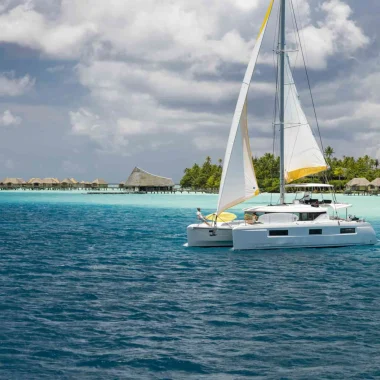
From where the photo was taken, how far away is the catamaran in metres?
26.3

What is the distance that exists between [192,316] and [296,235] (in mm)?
13134

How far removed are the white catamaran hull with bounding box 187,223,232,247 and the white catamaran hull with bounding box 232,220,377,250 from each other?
127cm

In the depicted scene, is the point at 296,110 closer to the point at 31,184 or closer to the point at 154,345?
the point at 154,345

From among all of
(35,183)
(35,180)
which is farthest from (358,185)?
(35,183)

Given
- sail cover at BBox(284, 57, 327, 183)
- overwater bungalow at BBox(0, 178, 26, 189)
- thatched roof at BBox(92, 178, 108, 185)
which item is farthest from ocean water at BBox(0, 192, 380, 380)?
overwater bungalow at BBox(0, 178, 26, 189)

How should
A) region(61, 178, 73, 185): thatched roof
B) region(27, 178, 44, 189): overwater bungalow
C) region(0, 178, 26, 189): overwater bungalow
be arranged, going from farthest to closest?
region(61, 178, 73, 185): thatched roof, region(0, 178, 26, 189): overwater bungalow, region(27, 178, 44, 189): overwater bungalow

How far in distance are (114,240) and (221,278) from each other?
15169mm

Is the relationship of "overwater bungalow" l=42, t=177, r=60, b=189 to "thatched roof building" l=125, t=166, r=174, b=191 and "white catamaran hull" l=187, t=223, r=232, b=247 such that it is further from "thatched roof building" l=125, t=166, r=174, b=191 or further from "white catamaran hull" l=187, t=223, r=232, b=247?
"white catamaran hull" l=187, t=223, r=232, b=247

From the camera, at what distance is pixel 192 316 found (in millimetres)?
14383

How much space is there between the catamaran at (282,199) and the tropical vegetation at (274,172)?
281 feet

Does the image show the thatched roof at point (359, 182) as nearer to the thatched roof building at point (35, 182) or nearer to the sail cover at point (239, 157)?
the thatched roof building at point (35, 182)

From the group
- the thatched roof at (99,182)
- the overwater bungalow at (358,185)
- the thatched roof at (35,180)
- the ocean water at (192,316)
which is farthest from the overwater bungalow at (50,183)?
A: the ocean water at (192,316)

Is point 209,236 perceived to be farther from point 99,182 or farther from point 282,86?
point 99,182

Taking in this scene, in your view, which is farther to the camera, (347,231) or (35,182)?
(35,182)
